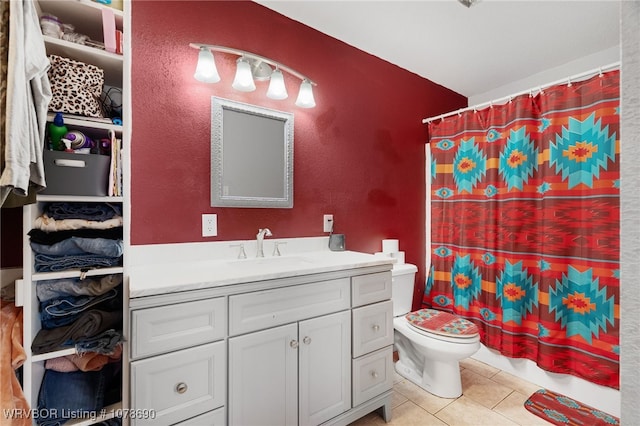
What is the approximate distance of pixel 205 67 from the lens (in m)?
1.60

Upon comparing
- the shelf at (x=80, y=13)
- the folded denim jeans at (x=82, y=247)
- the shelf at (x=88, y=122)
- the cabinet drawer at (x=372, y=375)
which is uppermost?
the shelf at (x=80, y=13)

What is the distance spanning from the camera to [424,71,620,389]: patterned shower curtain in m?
1.77

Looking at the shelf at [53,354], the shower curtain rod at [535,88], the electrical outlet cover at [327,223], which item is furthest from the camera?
the electrical outlet cover at [327,223]

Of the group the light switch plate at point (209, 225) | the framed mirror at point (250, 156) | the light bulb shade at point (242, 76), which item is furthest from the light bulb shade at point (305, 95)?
the light switch plate at point (209, 225)

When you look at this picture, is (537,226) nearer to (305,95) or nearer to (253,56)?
Answer: (305,95)

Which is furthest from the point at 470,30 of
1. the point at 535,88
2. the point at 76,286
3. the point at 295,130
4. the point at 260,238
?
the point at 76,286

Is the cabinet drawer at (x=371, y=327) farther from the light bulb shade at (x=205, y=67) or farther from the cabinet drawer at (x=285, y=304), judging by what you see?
the light bulb shade at (x=205, y=67)

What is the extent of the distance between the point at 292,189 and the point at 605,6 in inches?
84.1

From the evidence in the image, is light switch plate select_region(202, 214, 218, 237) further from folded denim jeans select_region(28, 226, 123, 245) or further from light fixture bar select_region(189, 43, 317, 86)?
light fixture bar select_region(189, 43, 317, 86)

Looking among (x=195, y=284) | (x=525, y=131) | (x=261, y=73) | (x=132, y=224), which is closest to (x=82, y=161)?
(x=132, y=224)

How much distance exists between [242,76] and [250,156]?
44 centimetres

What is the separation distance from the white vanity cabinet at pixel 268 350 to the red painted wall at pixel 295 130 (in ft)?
1.83

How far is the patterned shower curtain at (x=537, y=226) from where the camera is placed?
1770 millimetres

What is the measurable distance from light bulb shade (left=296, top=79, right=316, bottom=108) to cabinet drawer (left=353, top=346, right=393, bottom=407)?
4.97 ft
